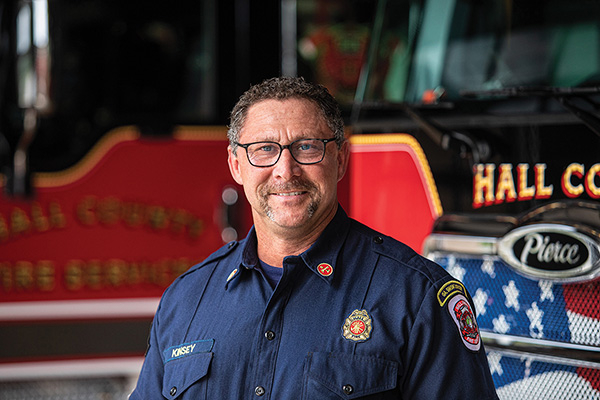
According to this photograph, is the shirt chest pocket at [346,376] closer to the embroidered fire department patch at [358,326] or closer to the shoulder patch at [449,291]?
the embroidered fire department patch at [358,326]

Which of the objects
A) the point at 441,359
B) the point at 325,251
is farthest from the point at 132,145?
the point at 441,359

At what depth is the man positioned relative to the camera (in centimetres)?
148

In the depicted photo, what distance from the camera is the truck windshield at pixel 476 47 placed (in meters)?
2.16

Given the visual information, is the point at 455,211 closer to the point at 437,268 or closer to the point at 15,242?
the point at 437,268

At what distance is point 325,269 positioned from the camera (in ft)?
5.25

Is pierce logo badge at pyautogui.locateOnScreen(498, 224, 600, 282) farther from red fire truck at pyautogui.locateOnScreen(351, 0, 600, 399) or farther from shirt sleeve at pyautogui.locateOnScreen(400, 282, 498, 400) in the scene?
shirt sleeve at pyautogui.locateOnScreen(400, 282, 498, 400)

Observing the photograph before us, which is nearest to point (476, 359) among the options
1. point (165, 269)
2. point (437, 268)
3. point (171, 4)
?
point (437, 268)

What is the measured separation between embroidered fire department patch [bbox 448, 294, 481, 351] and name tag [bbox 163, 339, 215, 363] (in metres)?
0.48

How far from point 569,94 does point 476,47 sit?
43 centimetres

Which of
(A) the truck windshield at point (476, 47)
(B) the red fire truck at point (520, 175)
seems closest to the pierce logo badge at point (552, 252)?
(B) the red fire truck at point (520, 175)

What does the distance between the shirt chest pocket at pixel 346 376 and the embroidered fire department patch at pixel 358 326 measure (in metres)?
0.04

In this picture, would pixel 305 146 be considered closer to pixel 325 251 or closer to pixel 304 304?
pixel 325 251

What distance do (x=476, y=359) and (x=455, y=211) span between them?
34.8 inches

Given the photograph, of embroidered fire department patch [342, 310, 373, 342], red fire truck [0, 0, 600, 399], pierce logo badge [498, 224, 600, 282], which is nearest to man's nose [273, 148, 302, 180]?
embroidered fire department patch [342, 310, 373, 342]
